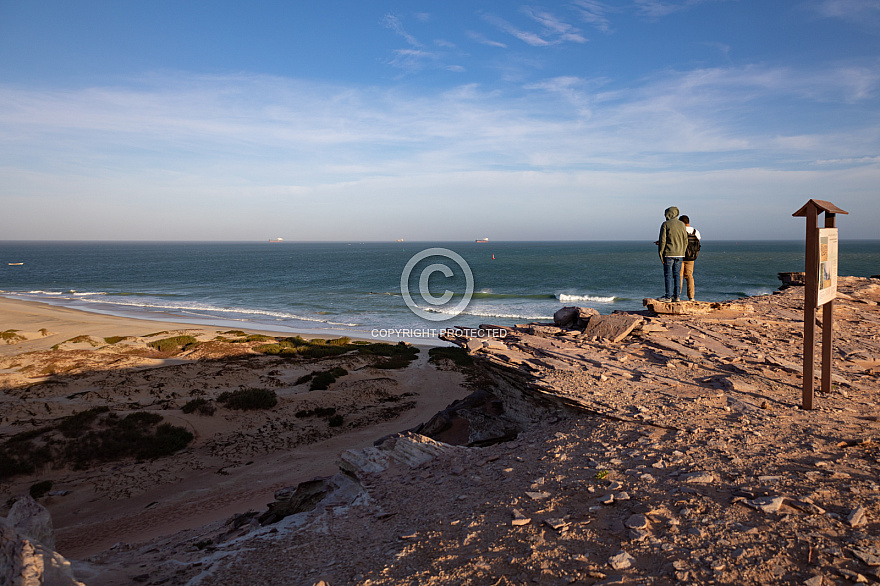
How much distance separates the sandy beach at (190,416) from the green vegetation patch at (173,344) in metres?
0.41

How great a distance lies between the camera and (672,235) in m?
9.70

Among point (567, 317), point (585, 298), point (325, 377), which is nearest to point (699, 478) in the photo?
point (567, 317)

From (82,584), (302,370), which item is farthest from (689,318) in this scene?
(302,370)

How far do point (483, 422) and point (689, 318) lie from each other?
4.78m

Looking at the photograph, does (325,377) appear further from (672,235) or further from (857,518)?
(857,518)

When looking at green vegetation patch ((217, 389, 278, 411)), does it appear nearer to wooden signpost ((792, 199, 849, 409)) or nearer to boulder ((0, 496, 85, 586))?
boulder ((0, 496, 85, 586))

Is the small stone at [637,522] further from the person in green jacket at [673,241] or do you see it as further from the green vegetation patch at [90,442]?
the green vegetation patch at [90,442]

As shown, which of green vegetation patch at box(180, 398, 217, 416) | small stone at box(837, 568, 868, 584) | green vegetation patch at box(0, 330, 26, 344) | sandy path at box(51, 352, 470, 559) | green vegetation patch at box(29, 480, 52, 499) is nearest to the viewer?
small stone at box(837, 568, 868, 584)

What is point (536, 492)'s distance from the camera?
417cm

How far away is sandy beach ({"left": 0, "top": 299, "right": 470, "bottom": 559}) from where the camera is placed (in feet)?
24.6

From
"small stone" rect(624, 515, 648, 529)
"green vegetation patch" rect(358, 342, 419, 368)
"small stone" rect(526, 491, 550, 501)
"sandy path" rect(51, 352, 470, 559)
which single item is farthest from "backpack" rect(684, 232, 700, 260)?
"green vegetation patch" rect(358, 342, 419, 368)

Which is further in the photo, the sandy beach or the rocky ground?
the sandy beach

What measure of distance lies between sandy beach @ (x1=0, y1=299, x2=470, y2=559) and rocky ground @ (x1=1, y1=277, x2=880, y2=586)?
194cm

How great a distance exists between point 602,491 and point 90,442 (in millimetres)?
10254
